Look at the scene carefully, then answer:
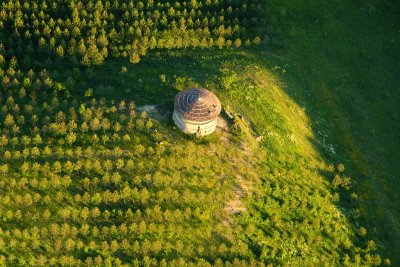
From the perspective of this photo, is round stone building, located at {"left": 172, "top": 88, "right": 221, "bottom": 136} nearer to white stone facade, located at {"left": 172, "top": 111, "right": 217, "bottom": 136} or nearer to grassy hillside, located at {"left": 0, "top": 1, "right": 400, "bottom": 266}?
white stone facade, located at {"left": 172, "top": 111, "right": 217, "bottom": 136}

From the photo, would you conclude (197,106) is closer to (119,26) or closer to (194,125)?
(194,125)

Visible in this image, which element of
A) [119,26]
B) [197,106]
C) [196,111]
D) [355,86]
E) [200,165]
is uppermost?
[119,26]

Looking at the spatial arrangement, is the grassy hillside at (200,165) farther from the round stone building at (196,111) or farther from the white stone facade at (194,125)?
the round stone building at (196,111)

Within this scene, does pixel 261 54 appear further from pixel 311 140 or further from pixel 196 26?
pixel 311 140

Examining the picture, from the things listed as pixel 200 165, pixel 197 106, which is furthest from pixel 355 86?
pixel 200 165

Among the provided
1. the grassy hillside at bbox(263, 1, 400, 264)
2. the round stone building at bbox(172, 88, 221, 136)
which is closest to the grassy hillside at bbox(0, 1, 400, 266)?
the grassy hillside at bbox(263, 1, 400, 264)

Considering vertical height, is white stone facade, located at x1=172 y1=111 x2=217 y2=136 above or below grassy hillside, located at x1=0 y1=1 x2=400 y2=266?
above

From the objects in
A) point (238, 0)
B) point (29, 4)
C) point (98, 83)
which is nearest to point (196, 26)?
point (238, 0)
